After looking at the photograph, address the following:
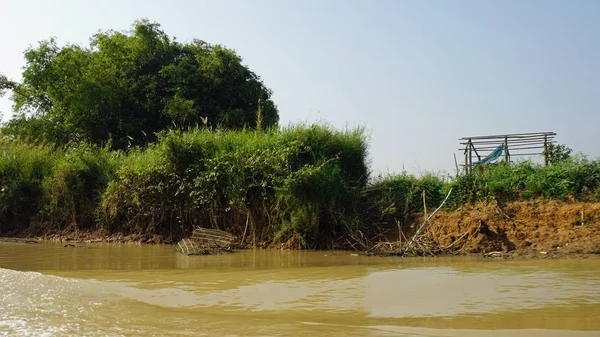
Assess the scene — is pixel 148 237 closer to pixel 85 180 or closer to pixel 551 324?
pixel 85 180

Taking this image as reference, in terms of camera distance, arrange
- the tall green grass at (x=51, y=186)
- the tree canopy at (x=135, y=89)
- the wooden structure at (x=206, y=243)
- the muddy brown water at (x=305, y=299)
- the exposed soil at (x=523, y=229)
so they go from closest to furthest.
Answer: the muddy brown water at (x=305, y=299), the exposed soil at (x=523, y=229), the wooden structure at (x=206, y=243), the tall green grass at (x=51, y=186), the tree canopy at (x=135, y=89)

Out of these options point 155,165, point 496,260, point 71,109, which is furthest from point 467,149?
point 71,109

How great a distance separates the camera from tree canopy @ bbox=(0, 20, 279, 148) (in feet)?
78.2

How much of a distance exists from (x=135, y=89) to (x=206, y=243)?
53.3ft

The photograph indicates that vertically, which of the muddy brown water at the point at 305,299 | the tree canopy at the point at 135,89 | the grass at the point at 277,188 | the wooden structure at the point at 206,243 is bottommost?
the muddy brown water at the point at 305,299

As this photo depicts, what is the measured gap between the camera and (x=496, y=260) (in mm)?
9648

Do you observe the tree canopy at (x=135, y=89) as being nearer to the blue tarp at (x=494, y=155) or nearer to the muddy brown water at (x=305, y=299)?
the blue tarp at (x=494, y=155)

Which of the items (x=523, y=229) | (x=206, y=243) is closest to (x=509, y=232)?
(x=523, y=229)

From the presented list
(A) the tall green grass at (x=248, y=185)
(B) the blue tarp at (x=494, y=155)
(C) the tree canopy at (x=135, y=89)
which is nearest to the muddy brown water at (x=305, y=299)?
(A) the tall green grass at (x=248, y=185)

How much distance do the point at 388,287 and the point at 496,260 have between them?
416cm

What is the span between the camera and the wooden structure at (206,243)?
35.8 ft

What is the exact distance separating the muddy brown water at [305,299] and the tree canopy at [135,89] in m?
15.5

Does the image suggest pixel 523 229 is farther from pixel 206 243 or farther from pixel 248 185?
pixel 206 243

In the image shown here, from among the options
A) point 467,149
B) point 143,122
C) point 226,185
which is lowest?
point 226,185
